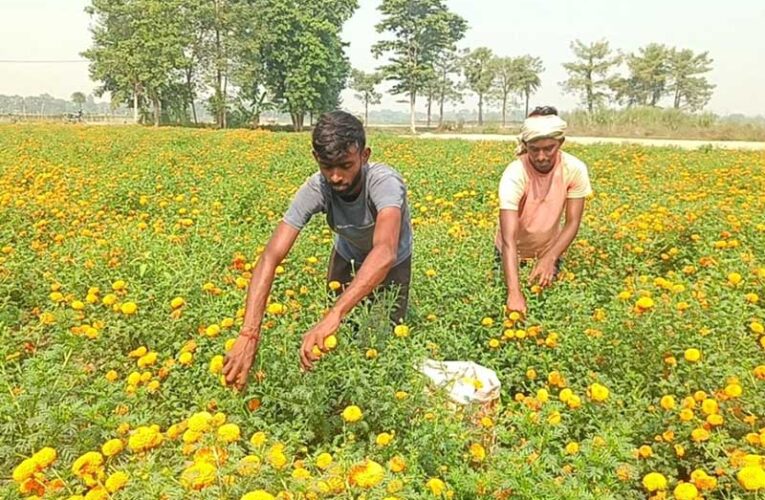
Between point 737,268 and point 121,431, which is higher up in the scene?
point 737,268

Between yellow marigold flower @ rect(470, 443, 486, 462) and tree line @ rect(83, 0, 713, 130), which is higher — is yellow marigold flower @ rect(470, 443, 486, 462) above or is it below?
below

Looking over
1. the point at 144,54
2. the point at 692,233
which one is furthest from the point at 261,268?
the point at 144,54

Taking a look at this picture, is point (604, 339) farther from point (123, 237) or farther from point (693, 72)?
point (693, 72)

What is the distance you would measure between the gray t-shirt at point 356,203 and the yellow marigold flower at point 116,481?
45.9 inches

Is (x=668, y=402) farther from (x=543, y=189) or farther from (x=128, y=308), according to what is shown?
(x=128, y=308)

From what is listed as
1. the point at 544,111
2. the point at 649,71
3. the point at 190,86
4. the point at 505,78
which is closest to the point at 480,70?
the point at 505,78

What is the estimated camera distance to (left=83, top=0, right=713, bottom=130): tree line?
3922cm

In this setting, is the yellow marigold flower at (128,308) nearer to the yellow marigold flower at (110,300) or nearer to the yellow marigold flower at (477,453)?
the yellow marigold flower at (110,300)

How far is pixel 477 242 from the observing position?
4.16 meters

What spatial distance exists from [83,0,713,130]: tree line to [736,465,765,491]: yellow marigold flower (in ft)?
127

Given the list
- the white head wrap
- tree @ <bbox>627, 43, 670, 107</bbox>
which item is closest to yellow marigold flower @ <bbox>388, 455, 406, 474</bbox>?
the white head wrap

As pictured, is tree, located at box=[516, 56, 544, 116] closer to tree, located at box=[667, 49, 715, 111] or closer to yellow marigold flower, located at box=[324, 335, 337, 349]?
tree, located at box=[667, 49, 715, 111]

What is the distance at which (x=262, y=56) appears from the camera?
4291 centimetres

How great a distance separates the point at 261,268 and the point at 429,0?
50253mm
